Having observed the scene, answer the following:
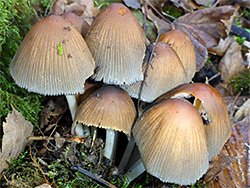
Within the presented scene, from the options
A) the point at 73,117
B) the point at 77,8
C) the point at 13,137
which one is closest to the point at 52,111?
the point at 73,117

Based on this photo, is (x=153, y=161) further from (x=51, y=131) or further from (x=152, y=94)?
(x=51, y=131)

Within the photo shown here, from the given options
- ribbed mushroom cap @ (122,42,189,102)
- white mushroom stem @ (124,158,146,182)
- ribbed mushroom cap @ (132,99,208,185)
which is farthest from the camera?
white mushroom stem @ (124,158,146,182)

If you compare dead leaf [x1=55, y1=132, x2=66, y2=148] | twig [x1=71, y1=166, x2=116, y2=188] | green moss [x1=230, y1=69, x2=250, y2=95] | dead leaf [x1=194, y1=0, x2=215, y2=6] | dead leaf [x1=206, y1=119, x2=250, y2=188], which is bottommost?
dead leaf [x1=206, y1=119, x2=250, y2=188]

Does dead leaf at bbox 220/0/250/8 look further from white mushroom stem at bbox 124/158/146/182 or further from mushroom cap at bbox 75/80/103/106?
white mushroom stem at bbox 124/158/146/182

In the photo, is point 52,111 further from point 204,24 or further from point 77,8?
point 204,24

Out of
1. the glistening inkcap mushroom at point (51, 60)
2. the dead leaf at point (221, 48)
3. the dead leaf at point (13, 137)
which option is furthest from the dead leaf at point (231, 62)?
the dead leaf at point (13, 137)

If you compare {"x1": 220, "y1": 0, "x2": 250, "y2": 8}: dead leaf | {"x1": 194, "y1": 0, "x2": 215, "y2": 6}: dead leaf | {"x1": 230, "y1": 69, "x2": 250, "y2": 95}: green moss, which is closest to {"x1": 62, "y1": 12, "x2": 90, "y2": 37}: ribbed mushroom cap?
{"x1": 194, "y1": 0, "x2": 215, "y2": 6}: dead leaf

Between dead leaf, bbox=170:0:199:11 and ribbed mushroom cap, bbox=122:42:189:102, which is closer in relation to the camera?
ribbed mushroom cap, bbox=122:42:189:102
